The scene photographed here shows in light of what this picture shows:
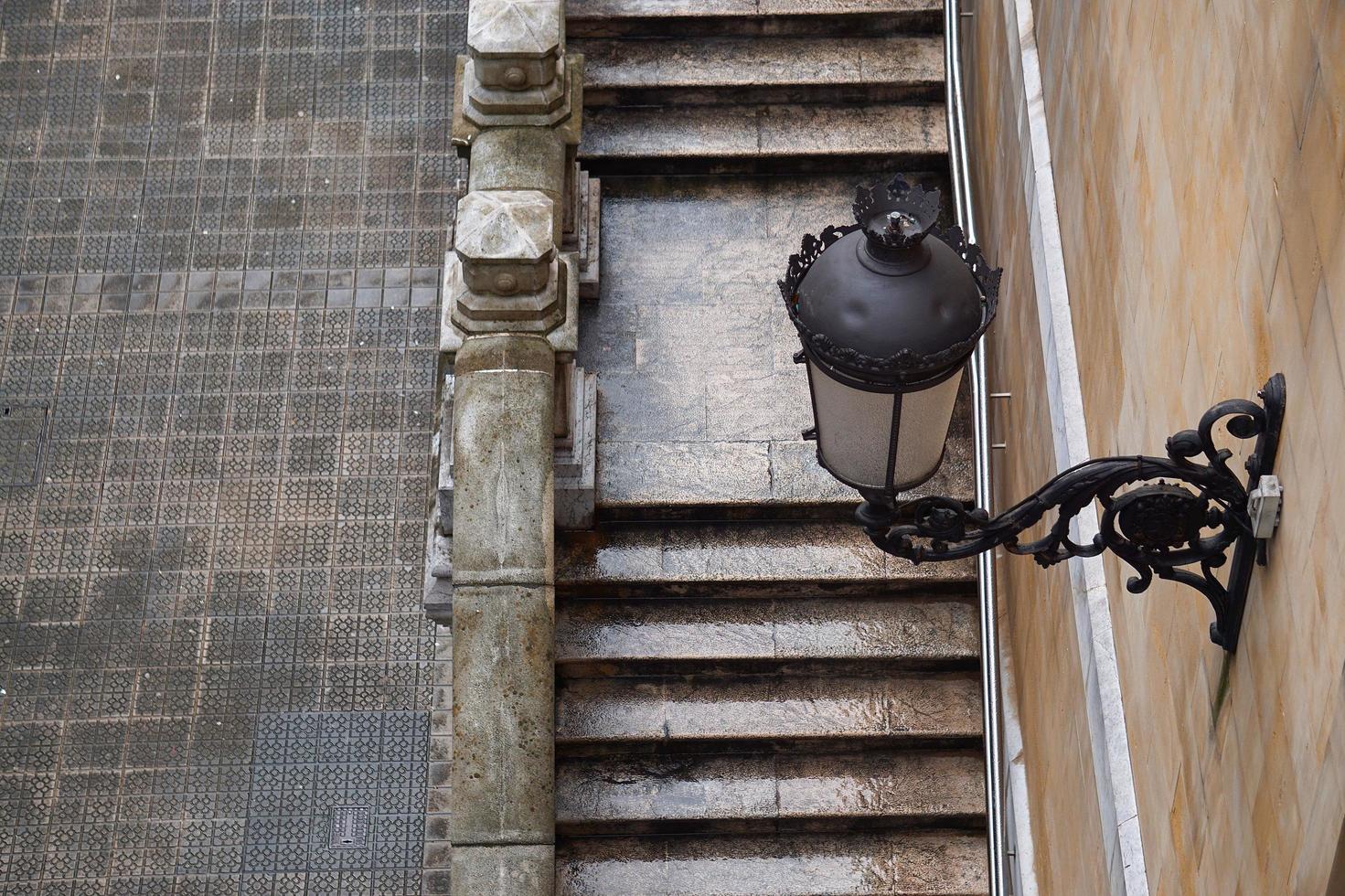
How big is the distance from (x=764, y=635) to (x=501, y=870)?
1.66 meters

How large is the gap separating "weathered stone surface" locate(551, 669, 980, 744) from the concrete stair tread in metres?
0.75

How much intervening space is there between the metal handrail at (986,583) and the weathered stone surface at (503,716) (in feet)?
5.85

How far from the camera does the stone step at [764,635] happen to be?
287 inches

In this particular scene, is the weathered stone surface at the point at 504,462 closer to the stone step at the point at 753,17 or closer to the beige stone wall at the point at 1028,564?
the beige stone wall at the point at 1028,564

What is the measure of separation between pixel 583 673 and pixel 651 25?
3.60 metres

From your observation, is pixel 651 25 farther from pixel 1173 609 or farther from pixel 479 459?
pixel 1173 609

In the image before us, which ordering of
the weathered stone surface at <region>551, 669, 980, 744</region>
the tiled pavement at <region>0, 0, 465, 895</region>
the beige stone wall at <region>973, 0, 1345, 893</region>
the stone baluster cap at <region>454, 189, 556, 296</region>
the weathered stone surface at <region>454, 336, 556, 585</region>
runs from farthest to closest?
the tiled pavement at <region>0, 0, 465, 895</region>, the weathered stone surface at <region>551, 669, 980, 744</region>, the stone baluster cap at <region>454, 189, 556, 296</region>, the weathered stone surface at <region>454, 336, 556, 585</region>, the beige stone wall at <region>973, 0, 1345, 893</region>

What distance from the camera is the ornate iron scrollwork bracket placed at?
10.4ft

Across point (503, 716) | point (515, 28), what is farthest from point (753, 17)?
point (503, 716)

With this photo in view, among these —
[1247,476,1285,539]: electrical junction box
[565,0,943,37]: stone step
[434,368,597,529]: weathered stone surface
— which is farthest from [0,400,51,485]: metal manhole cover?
[1247,476,1285,539]: electrical junction box

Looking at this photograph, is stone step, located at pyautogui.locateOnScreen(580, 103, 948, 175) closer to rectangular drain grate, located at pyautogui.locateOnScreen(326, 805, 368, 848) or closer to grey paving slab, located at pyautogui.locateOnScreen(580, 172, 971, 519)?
grey paving slab, located at pyautogui.locateOnScreen(580, 172, 971, 519)

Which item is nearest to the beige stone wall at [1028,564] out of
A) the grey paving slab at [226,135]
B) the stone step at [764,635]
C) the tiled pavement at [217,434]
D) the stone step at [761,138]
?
the stone step at [764,635]

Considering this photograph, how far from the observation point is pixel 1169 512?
3.25 meters

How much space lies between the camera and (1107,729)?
4.77 meters
